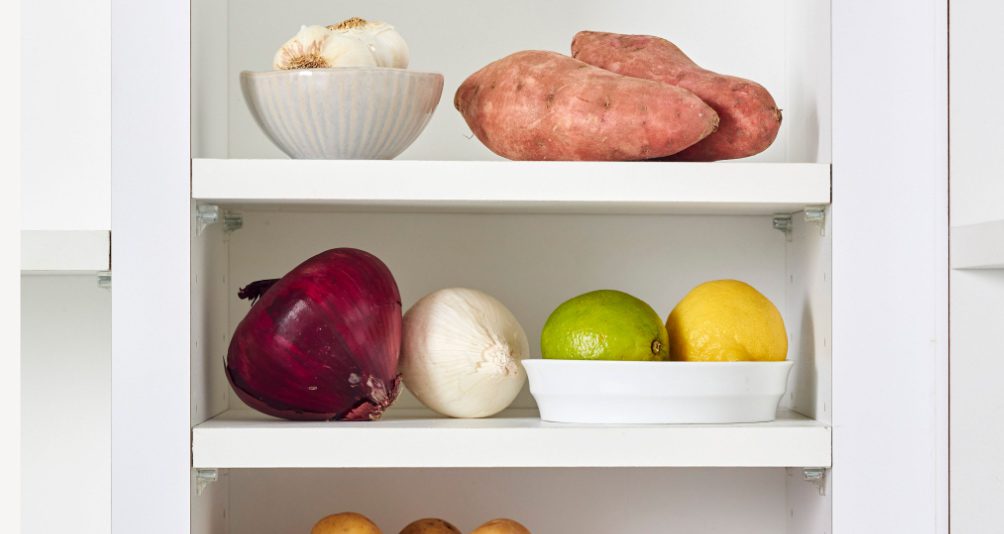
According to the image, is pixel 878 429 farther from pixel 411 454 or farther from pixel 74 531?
pixel 74 531

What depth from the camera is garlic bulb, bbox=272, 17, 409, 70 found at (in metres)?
0.88

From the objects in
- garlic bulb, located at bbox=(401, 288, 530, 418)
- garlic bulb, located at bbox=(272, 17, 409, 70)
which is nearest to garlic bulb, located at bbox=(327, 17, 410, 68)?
garlic bulb, located at bbox=(272, 17, 409, 70)

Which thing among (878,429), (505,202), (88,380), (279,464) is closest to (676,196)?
(505,202)

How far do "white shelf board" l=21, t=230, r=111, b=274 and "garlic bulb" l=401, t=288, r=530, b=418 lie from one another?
0.26 metres

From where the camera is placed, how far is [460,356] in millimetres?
895

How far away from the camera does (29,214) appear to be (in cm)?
106

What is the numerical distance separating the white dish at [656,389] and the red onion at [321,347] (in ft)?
0.42

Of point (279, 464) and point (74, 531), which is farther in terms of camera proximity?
point (74, 531)

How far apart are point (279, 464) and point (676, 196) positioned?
1.27 ft

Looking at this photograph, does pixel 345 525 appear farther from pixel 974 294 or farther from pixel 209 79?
pixel 974 294

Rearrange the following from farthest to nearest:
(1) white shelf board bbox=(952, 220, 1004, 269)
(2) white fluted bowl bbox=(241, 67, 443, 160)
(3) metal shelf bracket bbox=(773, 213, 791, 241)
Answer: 1. (3) metal shelf bracket bbox=(773, 213, 791, 241)
2. (2) white fluted bowl bbox=(241, 67, 443, 160)
3. (1) white shelf board bbox=(952, 220, 1004, 269)

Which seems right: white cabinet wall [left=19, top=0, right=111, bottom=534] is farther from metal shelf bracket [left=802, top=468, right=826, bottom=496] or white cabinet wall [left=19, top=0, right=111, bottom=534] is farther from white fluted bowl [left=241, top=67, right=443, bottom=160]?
metal shelf bracket [left=802, top=468, right=826, bottom=496]

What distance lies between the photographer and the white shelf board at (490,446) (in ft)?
2.75

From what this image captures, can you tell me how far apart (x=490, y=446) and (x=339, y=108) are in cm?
31
